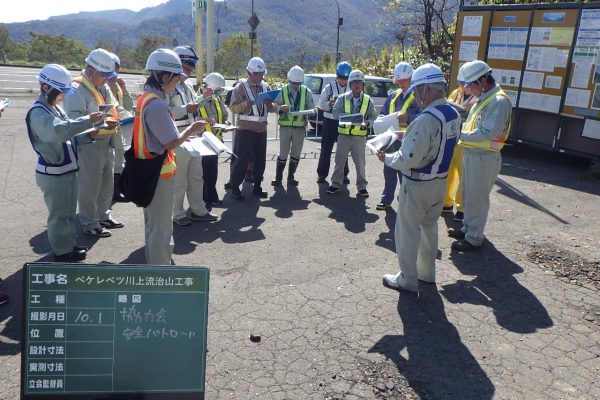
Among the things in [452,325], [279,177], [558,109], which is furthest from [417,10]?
[452,325]

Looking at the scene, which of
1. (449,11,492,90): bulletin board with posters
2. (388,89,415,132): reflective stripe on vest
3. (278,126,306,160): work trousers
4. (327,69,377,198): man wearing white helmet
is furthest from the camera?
(449,11,492,90): bulletin board with posters

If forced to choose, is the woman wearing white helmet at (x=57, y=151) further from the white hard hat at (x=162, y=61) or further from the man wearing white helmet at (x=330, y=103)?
the man wearing white helmet at (x=330, y=103)

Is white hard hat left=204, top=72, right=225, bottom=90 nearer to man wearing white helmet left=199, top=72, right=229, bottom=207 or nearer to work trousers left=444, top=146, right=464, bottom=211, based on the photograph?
man wearing white helmet left=199, top=72, right=229, bottom=207

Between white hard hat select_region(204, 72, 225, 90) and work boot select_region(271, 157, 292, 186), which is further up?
white hard hat select_region(204, 72, 225, 90)

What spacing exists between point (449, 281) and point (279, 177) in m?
4.17

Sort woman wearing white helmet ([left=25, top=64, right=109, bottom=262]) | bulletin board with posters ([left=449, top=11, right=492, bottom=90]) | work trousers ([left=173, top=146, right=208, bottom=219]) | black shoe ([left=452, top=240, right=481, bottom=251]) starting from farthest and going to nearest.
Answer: bulletin board with posters ([left=449, top=11, right=492, bottom=90])
work trousers ([left=173, top=146, right=208, bottom=219])
black shoe ([left=452, top=240, right=481, bottom=251])
woman wearing white helmet ([left=25, top=64, right=109, bottom=262])

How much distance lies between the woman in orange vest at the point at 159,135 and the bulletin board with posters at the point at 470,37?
9.35 metres

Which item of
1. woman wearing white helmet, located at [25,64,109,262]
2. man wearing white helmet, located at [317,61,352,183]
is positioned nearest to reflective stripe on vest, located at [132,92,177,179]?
woman wearing white helmet, located at [25,64,109,262]

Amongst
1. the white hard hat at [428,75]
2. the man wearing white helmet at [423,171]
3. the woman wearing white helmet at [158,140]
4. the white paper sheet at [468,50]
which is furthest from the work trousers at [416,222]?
the white paper sheet at [468,50]

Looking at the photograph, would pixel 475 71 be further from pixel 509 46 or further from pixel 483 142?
pixel 509 46

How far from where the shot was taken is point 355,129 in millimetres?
7719

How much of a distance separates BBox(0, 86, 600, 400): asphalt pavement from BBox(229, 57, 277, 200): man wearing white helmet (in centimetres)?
58

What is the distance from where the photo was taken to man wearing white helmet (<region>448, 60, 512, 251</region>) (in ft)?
17.7

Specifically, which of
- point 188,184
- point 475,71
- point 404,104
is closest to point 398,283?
point 475,71
